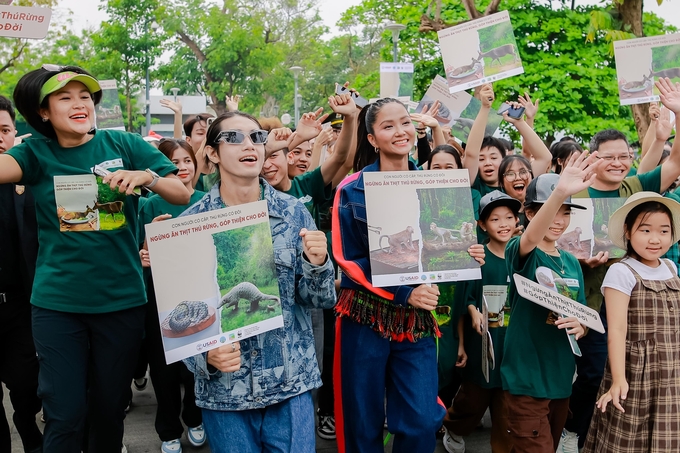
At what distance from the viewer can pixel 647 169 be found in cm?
515

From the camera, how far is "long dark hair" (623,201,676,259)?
361cm

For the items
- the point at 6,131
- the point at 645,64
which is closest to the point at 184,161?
the point at 6,131

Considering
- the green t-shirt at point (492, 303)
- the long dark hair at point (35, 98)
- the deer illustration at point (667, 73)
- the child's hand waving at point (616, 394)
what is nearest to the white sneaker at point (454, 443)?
the green t-shirt at point (492, 303)

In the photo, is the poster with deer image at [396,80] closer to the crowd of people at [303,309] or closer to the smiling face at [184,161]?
the smiling face at [184,161]

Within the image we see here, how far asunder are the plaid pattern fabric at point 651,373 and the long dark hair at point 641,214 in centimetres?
20

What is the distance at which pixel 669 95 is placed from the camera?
4.61m

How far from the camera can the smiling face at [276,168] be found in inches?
174

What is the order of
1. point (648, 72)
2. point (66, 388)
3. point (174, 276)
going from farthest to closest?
point (648, 72) < point (66, 388) < point (174, 276)

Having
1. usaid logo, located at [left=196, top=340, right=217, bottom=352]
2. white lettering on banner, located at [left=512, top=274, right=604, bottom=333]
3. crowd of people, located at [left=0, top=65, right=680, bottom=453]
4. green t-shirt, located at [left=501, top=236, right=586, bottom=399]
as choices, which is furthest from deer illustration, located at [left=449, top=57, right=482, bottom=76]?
usaid logo, located at [left=196, top=340, right=217, bottom=352]

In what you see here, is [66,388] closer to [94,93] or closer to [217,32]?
[94,93]

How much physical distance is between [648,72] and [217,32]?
103ft

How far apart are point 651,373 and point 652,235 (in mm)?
715

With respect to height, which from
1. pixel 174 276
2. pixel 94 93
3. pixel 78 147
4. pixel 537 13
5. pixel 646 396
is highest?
pixel 537 13

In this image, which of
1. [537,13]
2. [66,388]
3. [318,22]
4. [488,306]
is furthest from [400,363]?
[318,22]
